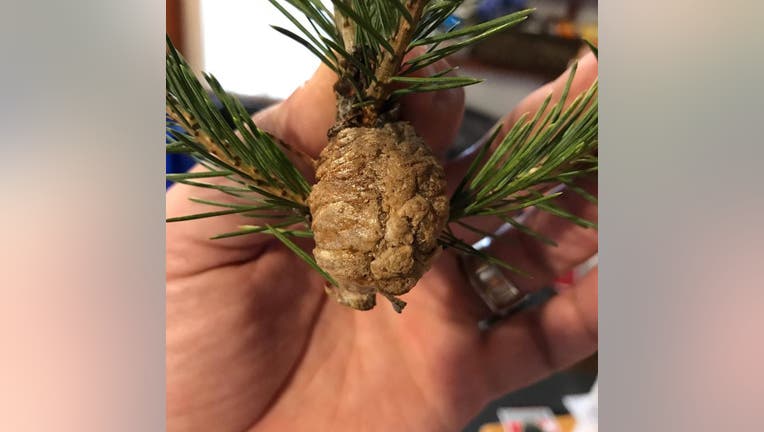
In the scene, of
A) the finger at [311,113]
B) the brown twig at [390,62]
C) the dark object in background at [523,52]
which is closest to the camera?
the brown twig at [390,62]

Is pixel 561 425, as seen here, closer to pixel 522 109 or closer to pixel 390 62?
pixel 522 109

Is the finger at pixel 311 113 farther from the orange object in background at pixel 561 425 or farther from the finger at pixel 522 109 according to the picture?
the orange object in background at pixel 561 425

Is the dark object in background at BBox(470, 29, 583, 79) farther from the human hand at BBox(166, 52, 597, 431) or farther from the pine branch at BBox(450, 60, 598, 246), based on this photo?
the pine branch at BBox(450, 60, 598, 246)

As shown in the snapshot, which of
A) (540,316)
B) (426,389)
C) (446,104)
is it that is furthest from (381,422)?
(446,104)

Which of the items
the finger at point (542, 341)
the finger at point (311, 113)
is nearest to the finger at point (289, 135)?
the finger at point (311, 113)

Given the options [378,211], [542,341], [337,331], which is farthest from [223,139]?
[542,341]

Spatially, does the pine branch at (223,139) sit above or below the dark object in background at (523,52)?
below
